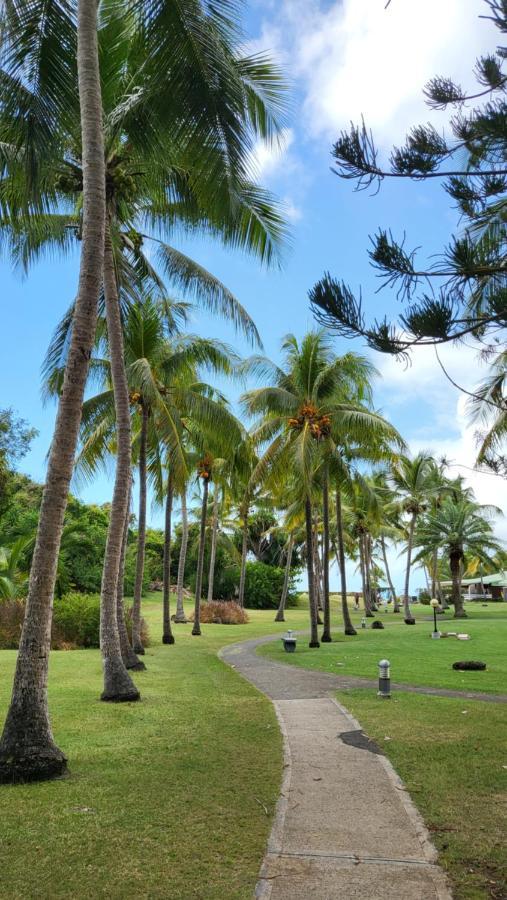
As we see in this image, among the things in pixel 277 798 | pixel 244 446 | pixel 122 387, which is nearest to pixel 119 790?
pixel 277 798

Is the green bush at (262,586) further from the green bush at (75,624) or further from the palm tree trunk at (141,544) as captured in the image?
the palm tree trunk at (141,544)

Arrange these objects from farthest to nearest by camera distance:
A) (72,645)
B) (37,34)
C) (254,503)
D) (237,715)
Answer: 1. (254,503)
2. (72,645)
3. (237,715)
4. (37,34)

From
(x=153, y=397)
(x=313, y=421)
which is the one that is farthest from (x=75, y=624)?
(x=313, y=421)

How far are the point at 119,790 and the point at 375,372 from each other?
678 inches

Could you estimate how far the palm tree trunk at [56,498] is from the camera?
5.64 m

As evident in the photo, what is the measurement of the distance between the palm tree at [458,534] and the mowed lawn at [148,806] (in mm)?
32402

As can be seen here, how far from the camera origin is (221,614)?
32.6 m

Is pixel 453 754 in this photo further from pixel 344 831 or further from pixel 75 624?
pixel 75 624

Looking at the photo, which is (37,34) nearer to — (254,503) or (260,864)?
(260,864)

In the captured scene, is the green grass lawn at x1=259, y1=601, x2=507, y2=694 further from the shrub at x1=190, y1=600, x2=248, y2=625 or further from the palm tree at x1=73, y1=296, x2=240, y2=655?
the shrub at x1=190, y1=600, x2=248, y2=625

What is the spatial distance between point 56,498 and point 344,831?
3673 millimetres

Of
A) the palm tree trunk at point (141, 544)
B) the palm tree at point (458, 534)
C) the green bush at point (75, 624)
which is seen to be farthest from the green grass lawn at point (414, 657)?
the palm tree at point (458, 534)

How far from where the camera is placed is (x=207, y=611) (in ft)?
108

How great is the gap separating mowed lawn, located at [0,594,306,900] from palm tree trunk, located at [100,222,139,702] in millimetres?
491
